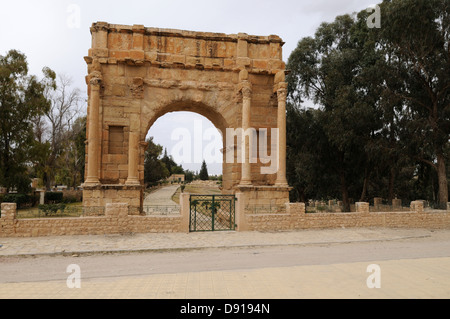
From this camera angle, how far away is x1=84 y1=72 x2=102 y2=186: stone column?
13.7 metres

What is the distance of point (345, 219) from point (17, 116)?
2808cm

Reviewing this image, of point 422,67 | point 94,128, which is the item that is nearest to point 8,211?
point 94,128

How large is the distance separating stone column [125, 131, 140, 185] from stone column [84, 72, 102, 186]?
53.8 inches

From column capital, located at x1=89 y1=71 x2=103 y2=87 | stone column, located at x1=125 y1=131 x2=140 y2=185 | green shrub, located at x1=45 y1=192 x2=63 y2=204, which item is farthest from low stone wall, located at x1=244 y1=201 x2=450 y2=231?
green shrub, located at x1=45 y1=192 x2=63 y2=204

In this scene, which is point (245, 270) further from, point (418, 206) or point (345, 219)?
point (418, 206)

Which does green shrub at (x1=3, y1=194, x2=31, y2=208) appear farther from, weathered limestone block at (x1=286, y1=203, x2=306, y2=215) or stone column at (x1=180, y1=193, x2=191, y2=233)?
weathered limestone block at (x1=286, y1=203, x2=306, y2=215)

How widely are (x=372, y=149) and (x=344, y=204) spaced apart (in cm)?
610

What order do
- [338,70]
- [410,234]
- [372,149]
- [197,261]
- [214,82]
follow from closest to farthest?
1. [197,261]
2. [410,234]
3. [214,82]
4. [372,149]
5. [338,70]

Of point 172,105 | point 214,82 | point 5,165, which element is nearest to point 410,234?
point 214,82

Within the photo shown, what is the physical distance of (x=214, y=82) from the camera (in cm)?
1546

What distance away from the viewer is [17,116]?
90.9 ft

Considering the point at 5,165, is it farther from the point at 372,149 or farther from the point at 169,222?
the point at 372,149

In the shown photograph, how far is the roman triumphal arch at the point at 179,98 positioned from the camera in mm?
14195

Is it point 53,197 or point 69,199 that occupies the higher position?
point 53,197
